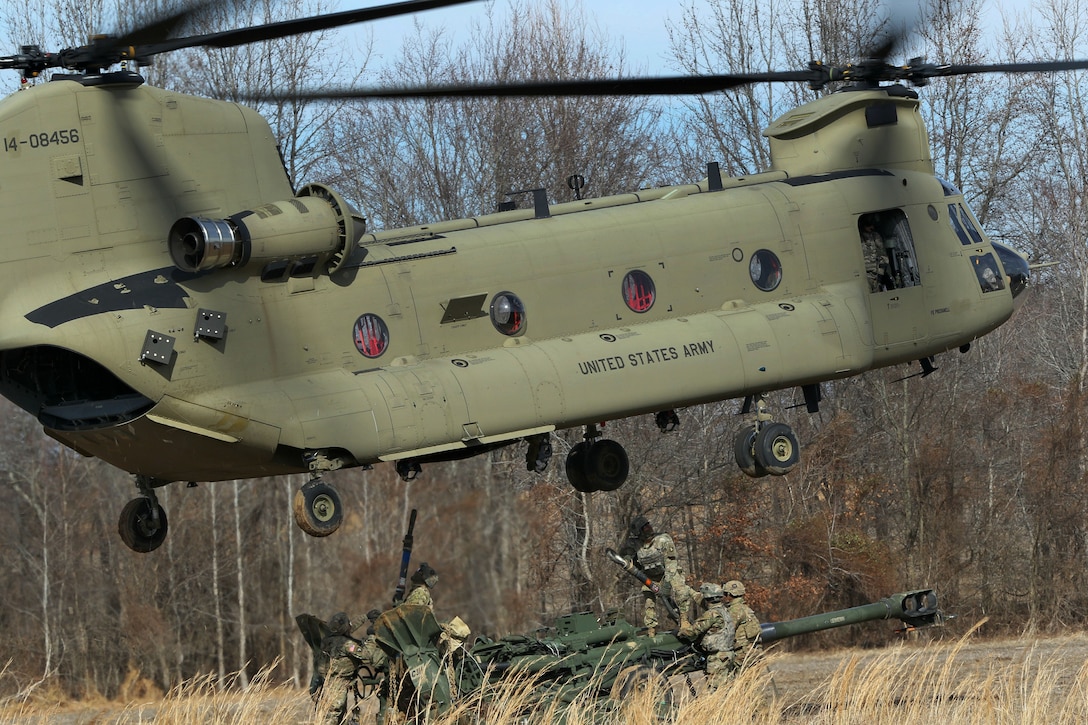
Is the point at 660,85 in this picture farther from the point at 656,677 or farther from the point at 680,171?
the point at 680,171

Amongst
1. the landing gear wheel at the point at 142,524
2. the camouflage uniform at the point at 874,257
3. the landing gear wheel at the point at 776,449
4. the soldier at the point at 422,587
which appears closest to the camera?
the soldier at the point at 422,587

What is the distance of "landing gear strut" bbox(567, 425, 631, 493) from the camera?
54.2 ft

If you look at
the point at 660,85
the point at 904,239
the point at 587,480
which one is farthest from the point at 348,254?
the point at 904,239

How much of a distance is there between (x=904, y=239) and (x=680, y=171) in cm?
1620

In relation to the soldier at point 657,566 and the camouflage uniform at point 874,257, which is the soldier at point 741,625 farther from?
the camouflage uniform at point 874,257

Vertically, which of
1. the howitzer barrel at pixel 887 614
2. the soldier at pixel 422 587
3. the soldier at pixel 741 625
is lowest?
the howitzer barrel at pixel 887 614

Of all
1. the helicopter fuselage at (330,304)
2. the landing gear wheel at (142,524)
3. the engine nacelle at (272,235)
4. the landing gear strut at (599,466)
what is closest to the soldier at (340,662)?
the helicopter fuselage at (330,304)

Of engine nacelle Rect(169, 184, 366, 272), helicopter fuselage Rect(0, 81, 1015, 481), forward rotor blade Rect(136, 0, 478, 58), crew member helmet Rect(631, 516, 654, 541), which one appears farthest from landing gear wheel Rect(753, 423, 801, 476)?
forward rotor blade Rect(136, 0, 478, 58)

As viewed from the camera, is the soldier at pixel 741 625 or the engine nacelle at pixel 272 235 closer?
the engine nacelle at pixel 272 235

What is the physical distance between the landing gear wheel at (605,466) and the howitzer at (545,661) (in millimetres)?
1950

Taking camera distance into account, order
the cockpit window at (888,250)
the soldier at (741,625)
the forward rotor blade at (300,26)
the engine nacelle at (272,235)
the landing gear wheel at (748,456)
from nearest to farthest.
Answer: the forward rotor blade at (300,26), the engine nacelle at (272,235), the soldier at (741,625), the landing gear wheel at (748,456), the cockpit window at (888,250)

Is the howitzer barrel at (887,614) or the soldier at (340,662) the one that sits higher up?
the soldier at (340,662)

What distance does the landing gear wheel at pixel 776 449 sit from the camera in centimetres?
1507

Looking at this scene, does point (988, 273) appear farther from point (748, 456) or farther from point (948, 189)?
point (748, 456)
